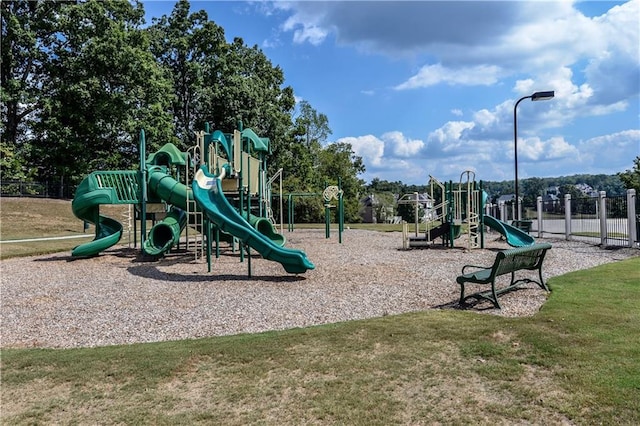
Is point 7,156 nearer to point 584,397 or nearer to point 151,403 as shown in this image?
point 151,403

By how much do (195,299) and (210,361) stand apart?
388cm

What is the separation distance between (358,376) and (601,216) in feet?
55.6

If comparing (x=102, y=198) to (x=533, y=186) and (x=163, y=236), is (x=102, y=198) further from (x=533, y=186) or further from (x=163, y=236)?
(x=533, y=186)

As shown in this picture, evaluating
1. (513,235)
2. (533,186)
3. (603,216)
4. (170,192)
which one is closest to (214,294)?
(170,192)

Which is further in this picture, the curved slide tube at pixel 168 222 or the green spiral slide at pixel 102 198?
the green spiral slide at pixel 102 198

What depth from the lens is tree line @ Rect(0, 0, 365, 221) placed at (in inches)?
1341

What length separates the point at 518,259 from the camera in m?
7.98

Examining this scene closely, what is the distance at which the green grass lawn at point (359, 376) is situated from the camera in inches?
159

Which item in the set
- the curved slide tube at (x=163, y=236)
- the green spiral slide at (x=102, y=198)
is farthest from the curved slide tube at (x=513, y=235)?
the green spiral slide at (x=102, y=198)

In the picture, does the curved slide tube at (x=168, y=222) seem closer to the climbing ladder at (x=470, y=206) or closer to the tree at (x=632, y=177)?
the climbing ladder at (x=470, y=206)

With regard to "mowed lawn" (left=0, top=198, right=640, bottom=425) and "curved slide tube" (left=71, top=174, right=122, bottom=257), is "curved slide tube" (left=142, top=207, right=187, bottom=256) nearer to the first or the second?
"curved slide tube" (left=71, top=174, right=122, bottom=257)

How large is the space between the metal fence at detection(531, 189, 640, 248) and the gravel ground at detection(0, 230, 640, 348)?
216 centimetres

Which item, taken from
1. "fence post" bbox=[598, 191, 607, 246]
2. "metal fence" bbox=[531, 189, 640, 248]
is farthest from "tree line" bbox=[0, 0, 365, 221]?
"fence post" bbox=[598, 191, 607, 246]

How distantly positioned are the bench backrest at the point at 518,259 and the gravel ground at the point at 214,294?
0.51 m
